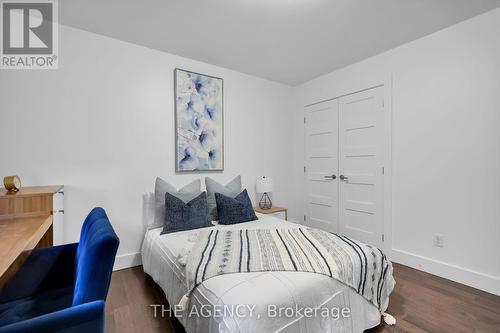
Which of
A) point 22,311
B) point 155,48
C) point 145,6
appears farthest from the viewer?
point 155,48

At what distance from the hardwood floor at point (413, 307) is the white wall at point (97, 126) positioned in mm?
664

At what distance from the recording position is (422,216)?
266cm

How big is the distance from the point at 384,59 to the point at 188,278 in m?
3.25

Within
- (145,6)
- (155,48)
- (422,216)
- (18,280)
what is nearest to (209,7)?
(145,6)

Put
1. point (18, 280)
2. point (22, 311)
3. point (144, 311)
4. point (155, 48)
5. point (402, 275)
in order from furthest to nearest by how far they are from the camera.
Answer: point (155, 48)
point (402, 275)
point (144, 311)
point (18, 280)
point (22, 311)

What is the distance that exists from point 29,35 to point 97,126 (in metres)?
1.00

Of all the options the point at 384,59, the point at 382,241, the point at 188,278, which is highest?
the point at 384,59

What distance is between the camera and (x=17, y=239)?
118 cm

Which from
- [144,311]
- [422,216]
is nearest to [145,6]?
[144,311]

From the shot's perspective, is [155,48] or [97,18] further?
[155,48]

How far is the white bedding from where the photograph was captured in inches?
46.5

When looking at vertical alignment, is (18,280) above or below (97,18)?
below

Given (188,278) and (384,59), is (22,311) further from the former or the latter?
(384,59)

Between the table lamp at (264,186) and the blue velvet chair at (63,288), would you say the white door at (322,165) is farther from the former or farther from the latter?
the blue velvet chair at (63,288)
